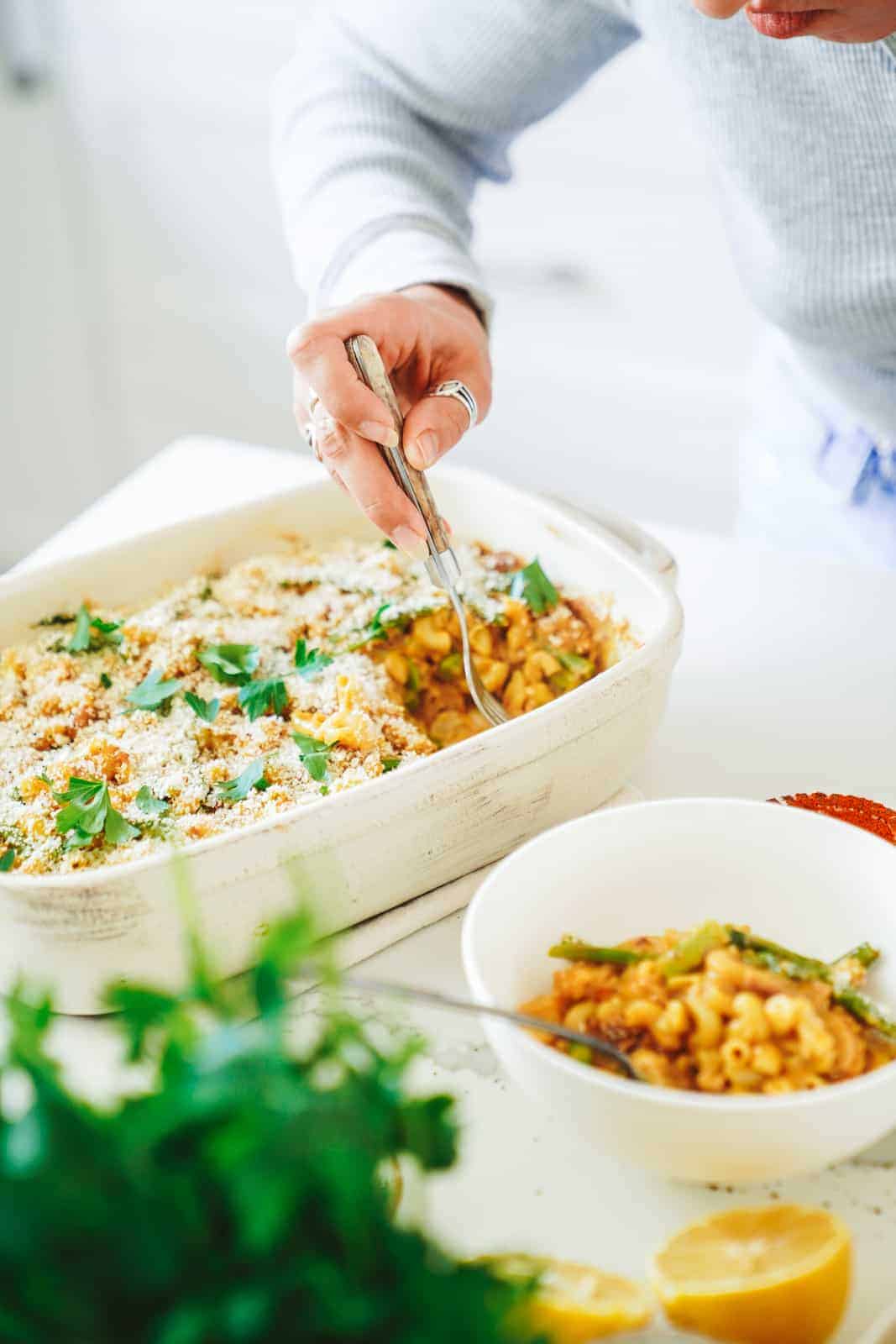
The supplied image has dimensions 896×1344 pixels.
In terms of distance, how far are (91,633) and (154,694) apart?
0.12m

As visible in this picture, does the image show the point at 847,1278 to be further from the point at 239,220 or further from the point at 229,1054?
the point at 239,220

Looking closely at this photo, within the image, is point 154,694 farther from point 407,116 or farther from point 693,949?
point 407,116

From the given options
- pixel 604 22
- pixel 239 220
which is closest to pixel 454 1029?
pixel 604 22

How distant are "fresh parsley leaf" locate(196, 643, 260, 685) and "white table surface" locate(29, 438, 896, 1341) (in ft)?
0.91

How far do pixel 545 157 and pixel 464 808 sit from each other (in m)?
2.11

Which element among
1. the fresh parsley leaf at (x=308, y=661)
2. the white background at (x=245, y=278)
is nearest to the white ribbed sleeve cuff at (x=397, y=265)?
the fresh parsley leaf at (x=308, y=661)

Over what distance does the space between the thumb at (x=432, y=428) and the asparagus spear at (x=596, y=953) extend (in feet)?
1.55

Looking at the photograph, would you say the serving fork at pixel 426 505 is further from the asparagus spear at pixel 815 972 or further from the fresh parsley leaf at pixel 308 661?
the asparagus spear at pixel 815 972

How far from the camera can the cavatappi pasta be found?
0.73m

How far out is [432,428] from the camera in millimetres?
1146

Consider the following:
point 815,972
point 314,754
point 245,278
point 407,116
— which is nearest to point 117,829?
point 314,754

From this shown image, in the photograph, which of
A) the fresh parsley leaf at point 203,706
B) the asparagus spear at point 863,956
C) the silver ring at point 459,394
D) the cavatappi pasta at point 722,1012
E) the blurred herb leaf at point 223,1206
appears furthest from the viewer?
the silver ring at point 459,394

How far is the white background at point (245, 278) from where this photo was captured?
8.80 feet

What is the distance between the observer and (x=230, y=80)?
9.48ft
